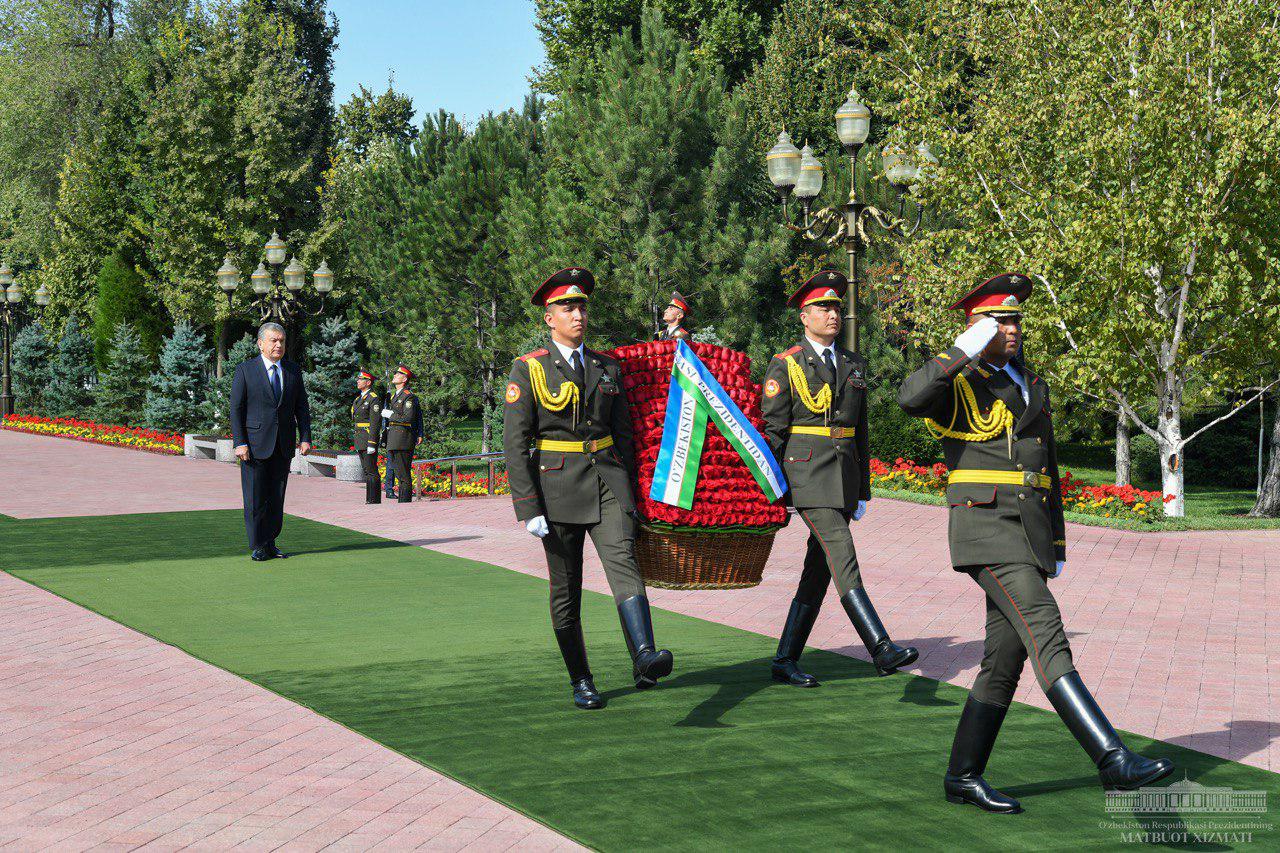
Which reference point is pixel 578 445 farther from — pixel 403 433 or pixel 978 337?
pixel 403 433

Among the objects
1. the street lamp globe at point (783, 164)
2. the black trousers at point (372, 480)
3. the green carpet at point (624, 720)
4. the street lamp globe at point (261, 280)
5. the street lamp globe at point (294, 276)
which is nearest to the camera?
the green carpet at point (624, 720)

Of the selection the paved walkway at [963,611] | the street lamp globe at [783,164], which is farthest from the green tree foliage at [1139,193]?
the street lamp globe at [783,164]

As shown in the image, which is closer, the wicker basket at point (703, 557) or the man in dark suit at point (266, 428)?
the wicker basket at point (703, 557)

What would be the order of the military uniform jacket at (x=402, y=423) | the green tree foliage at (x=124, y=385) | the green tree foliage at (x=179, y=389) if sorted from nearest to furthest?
the military uniform jacket at (x=402, y=423)
the green tree foliage at (x=179, y=389)
the green tree foliage at (x=124, y=385)

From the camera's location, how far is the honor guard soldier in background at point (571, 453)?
255 inches

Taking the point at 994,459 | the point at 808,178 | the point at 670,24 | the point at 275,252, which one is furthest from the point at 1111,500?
the point at 670,24

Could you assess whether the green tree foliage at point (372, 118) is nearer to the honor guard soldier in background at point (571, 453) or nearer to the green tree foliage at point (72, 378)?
the green tree foliage at point (72, 378)

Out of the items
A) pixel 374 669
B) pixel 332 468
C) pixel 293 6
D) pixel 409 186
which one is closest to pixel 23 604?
pixel 374 669

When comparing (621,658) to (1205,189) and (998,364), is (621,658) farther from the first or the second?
(1205,189)

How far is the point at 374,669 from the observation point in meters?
7.84

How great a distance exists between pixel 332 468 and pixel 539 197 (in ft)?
39.8

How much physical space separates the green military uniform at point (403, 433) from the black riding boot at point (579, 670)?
443 inches

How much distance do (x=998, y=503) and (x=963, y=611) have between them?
183 inches

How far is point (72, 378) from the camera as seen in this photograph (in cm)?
4222
